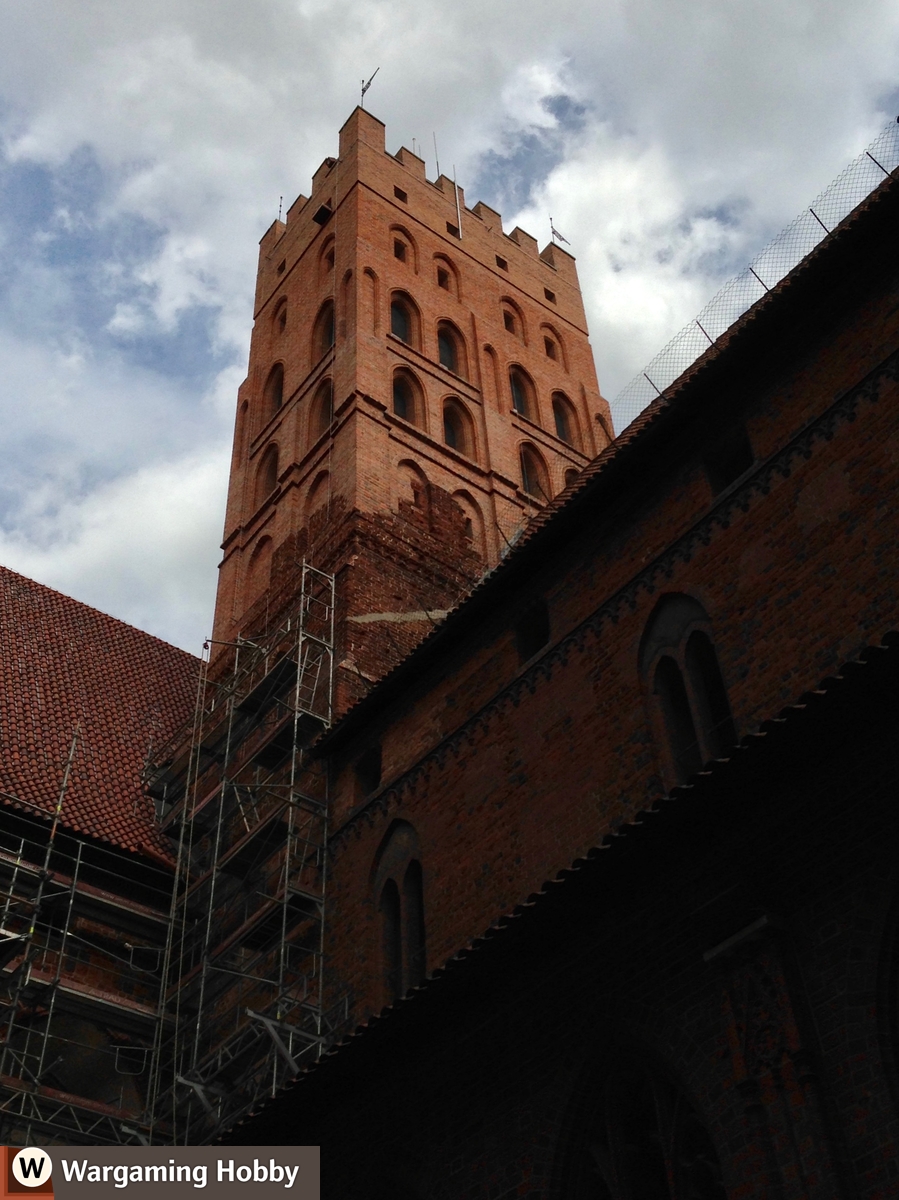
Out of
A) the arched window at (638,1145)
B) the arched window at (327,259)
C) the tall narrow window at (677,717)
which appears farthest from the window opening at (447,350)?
the arched window at (638,1145)

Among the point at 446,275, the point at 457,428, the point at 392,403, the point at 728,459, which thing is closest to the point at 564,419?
the point at 457,428

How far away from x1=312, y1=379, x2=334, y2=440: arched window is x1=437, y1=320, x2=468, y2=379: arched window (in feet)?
8.45

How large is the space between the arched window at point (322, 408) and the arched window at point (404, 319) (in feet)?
6.03

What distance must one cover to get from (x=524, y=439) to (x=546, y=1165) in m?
17.4

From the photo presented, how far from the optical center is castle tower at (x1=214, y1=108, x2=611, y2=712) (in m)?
A: 19.2

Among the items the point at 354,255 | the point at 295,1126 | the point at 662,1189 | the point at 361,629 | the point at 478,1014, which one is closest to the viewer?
the point at 662,1189

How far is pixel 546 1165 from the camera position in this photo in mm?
8172

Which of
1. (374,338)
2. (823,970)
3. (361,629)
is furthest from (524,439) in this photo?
(823,970)

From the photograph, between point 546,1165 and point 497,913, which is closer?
point 546,1165

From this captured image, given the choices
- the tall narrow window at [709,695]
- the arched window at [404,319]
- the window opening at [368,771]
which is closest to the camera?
the tall narrow window at [709,695]

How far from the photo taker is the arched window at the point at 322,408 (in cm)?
2269

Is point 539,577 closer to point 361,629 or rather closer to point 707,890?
point 361,629

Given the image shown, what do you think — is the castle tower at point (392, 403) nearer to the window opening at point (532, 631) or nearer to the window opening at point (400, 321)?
the window opening at point (400, 321)

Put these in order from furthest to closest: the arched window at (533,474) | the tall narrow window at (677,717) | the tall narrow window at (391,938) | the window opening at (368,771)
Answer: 1. the arched window at (533,474)
2. the window opening at (368,771)
3. the tall narrow window at (391,938)
4. the tall narrow window at (677,717)
